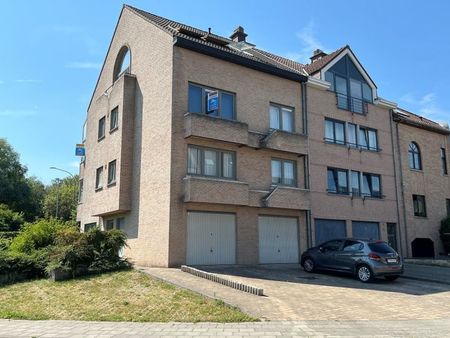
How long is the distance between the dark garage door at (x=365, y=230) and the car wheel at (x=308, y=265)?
622cm

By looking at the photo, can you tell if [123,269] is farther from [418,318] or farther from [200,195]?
[418,318]

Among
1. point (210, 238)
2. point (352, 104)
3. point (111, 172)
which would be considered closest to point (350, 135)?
point (352, 104)

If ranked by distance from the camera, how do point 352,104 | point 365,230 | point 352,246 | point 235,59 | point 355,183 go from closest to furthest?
point 352,246 → point 235,59 → point 365,230 → point 355,183 → point 352,104

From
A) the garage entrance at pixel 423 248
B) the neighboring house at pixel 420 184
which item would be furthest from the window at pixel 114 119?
the garage entrance at pixel 423 248

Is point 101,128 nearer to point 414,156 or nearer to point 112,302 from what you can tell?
point 112,302

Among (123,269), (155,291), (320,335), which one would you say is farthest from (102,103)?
(320,335)

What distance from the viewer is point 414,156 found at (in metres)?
28.9

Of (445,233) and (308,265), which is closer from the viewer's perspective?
(308,265)

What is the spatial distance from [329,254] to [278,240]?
3.50 meters

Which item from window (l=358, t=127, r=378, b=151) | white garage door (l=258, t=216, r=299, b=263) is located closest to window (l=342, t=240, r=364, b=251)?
white garage door (l=258, t=216, r=299, b=263)

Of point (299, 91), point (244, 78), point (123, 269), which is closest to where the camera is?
point (123, 269)

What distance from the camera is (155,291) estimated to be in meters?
12.0

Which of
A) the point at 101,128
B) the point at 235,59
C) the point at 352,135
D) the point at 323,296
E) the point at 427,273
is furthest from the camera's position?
the point at 352,135

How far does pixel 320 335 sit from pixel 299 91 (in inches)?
649
